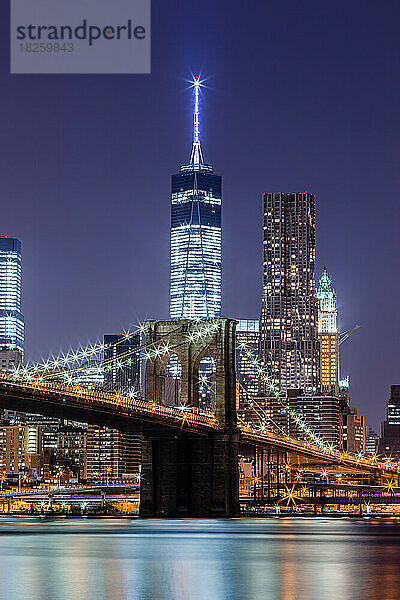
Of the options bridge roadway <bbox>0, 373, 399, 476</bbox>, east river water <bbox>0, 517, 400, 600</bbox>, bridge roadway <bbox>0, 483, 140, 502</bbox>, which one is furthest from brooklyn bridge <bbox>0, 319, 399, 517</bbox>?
bridge roadway <bbox>0, 483, 140, 502</bbox>

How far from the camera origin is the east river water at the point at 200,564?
4012cm

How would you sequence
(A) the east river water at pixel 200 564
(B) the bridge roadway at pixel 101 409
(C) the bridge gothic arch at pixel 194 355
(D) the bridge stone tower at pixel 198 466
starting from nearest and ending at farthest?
(A) the east river water at pixel 200 564, (B) the bridge roadway at pixel 101 409, (D) the bridge stone tower at pixel 198 466, (C) the bridge gothic arch at pixel 194 355

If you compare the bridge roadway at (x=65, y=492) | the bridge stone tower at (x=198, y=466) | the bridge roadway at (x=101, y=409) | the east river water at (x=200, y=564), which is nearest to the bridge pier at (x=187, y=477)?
the bridge stone tower at (x=198, y=466)

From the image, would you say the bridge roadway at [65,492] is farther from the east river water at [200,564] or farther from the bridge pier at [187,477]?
the east river water at [200,564]

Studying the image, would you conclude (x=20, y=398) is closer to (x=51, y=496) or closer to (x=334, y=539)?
(x=334, y=539)

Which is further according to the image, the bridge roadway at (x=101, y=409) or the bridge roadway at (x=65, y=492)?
the bridge roadway at (x=65, y=492)

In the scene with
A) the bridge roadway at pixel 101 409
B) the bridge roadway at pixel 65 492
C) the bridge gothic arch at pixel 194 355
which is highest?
the bridge gothic arch at pixel 194 355

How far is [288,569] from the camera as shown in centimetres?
4959

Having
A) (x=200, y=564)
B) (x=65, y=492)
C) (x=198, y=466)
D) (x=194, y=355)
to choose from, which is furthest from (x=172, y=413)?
(x=65, y=492)

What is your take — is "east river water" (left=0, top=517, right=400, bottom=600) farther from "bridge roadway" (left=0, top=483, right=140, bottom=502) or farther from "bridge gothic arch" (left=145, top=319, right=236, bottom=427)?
"bridge roadway" (left=0, top=483, right=140, bottom=502)

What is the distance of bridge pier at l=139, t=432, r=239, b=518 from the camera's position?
3898 inches

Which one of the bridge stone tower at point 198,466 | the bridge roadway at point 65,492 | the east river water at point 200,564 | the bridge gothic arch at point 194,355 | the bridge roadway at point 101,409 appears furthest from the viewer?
the bridge roadway at point 65,492

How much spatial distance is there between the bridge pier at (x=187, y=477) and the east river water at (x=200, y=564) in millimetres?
15357

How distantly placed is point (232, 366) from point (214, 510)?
45.5 feet
